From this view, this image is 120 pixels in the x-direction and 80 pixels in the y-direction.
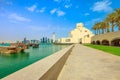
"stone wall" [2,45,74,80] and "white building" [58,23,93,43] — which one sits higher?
"white building" [58,23,93,43]

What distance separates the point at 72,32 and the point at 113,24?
11947cm

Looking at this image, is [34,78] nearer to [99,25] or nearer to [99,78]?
[99,78]

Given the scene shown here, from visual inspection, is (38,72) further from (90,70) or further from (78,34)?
(78,34)

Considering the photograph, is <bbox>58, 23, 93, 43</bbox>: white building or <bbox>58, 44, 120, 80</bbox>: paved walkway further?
<bbox>58, 23, 93, 43</bbox>: white building

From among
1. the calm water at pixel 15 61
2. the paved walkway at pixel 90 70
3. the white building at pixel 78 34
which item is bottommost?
the calm water at pixel 15 61

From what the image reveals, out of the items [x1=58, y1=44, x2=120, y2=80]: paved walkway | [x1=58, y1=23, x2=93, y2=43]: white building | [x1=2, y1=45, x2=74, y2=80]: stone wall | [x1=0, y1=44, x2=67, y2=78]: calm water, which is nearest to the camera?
[x1=2, y1=45, x2=74, y2=80]: stone wall

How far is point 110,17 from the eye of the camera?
57938 mm

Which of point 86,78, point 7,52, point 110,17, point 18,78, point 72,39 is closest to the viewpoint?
point 18,78

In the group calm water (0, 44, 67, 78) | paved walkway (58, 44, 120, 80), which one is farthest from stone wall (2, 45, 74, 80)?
calm water (0, 44, 67, 78)

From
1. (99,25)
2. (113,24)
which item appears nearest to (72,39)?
(99,25)

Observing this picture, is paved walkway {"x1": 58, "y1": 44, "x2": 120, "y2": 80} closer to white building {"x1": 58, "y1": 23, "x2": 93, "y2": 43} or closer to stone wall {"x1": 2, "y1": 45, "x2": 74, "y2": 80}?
stone wall {"x1": 2, "y1": 45, "x2": 74, "y2": 80}

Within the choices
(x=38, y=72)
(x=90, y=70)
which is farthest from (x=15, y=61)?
(x=38, y=72)

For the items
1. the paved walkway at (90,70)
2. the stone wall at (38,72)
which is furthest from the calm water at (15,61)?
the stone wall at (38,72)

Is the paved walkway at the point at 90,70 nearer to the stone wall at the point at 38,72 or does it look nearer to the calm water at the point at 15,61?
the stone wall at the point at 38,72
